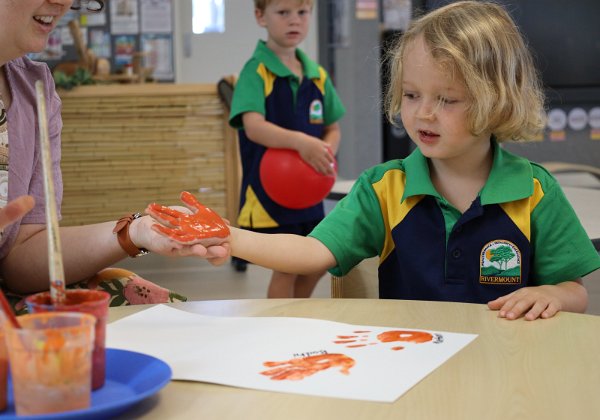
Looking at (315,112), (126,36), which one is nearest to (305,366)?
(315,112)

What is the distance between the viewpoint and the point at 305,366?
0.86 metres

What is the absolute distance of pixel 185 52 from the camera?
630 cm

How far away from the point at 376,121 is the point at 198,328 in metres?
4.84

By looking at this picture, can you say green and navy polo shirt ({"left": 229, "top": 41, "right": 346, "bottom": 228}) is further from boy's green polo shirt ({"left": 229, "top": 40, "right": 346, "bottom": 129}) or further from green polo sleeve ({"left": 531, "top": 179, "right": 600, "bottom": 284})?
green polo sleeve ({"left": 531, "top": 179, "right": 600, "bottom": 284})

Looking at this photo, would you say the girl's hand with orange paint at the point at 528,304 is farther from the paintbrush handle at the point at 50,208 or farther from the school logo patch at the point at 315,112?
the school logo patch at the point at 315,112

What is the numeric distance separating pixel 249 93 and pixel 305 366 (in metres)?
2.10

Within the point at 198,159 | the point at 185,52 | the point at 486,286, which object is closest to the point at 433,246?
the point at 486,286

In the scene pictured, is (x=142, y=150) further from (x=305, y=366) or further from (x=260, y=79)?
(x=305, y=366)

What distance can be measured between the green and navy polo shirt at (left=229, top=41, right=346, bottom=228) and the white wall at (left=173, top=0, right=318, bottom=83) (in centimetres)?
330

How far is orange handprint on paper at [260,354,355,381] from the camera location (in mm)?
828

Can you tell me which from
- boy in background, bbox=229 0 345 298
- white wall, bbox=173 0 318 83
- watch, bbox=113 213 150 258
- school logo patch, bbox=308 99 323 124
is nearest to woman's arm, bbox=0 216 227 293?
watch, bbox=113 213 150 258

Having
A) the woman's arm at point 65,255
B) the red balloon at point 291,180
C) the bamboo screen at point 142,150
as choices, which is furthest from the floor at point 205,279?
the woman's arm at point 65,255

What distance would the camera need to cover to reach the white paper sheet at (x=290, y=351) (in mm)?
807

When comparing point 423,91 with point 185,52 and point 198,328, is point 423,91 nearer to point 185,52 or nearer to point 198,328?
point 198,328
